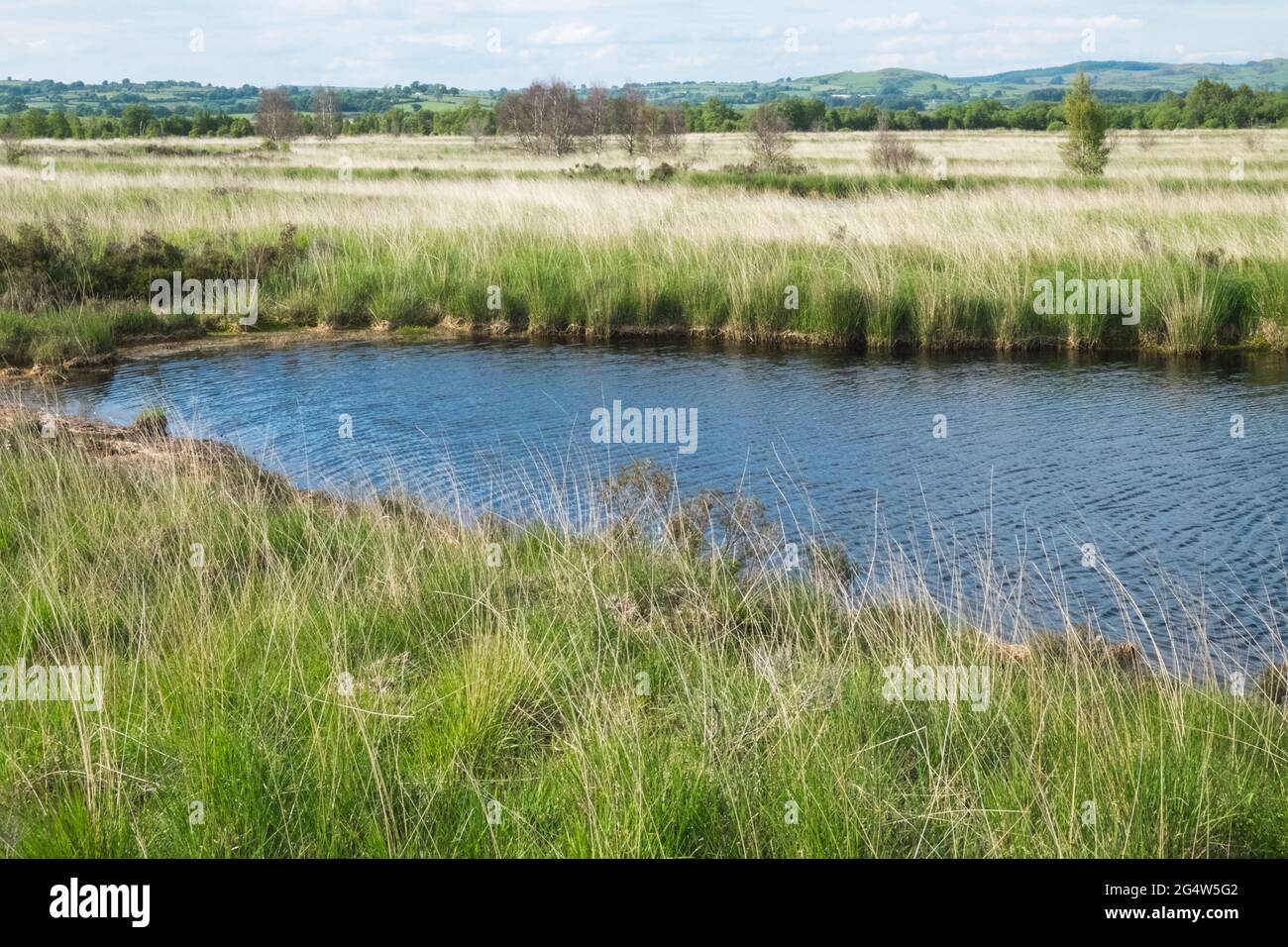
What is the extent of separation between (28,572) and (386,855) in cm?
329

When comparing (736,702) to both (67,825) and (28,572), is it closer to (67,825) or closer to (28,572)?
(67,825)

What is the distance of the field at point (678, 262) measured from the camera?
14414 millimetres

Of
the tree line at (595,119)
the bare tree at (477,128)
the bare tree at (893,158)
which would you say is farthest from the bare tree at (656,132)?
the bare tree at (893,158)

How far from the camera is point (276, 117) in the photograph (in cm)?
5650

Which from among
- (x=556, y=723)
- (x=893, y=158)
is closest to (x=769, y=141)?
(x=893, y=158)

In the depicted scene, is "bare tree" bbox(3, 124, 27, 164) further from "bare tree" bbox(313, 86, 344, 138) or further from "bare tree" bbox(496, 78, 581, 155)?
"bare tree" bbox(313, 86, 344, 138)

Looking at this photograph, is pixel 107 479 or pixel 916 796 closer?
pixel 916 796

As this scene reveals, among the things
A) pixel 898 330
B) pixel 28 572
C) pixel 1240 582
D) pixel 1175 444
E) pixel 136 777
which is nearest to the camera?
pixel 136 777

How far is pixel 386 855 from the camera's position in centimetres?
346

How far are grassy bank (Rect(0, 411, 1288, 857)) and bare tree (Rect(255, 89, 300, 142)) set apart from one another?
2162 inches

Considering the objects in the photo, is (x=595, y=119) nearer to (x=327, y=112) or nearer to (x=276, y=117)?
(x=276, y=117)

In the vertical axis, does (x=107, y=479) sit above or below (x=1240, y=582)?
above

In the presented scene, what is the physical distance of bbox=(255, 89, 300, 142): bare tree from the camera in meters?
56.7
